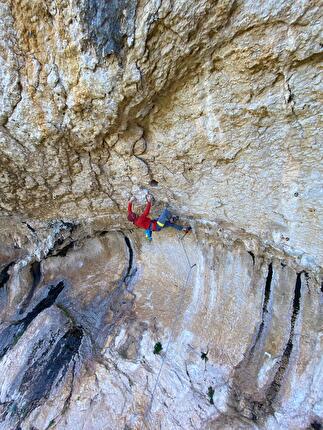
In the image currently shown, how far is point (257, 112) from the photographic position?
10.1ft

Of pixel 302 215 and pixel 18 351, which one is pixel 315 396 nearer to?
pixel 302 215

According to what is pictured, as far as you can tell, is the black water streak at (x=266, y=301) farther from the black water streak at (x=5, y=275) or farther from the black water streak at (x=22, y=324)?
the black water streak at (x=5, y=275)

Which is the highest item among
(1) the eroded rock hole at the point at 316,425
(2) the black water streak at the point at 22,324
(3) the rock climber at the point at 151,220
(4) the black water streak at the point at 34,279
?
(3) the rock climber at the point at 151,220

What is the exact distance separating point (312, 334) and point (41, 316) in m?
5.22

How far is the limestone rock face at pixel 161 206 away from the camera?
2.76 meters

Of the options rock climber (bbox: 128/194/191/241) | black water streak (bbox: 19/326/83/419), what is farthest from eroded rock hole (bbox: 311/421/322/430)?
black water streak (bbox: 19/326/83/419)

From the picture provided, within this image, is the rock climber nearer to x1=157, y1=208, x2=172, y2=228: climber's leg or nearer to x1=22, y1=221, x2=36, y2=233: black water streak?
x1=157, y1=208, x2=172, y2=228: climber's leg

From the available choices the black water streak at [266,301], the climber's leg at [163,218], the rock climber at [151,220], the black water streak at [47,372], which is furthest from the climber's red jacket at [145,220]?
the black water streak at [47,372]

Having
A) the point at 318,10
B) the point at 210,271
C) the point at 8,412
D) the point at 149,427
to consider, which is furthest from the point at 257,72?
the point at 8,412

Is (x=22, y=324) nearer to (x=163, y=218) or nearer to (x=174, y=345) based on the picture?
(x=174, y=345)

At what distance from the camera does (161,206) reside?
5.00 m

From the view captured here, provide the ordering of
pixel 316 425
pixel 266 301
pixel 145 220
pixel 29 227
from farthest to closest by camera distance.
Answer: pixel 29 227 → pixel 145 220 → pixel 266 301 → pixel 316 425

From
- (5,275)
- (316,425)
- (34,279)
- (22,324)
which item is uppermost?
(5,275)

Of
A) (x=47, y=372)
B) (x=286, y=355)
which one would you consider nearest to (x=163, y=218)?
(x=286, y=355)
